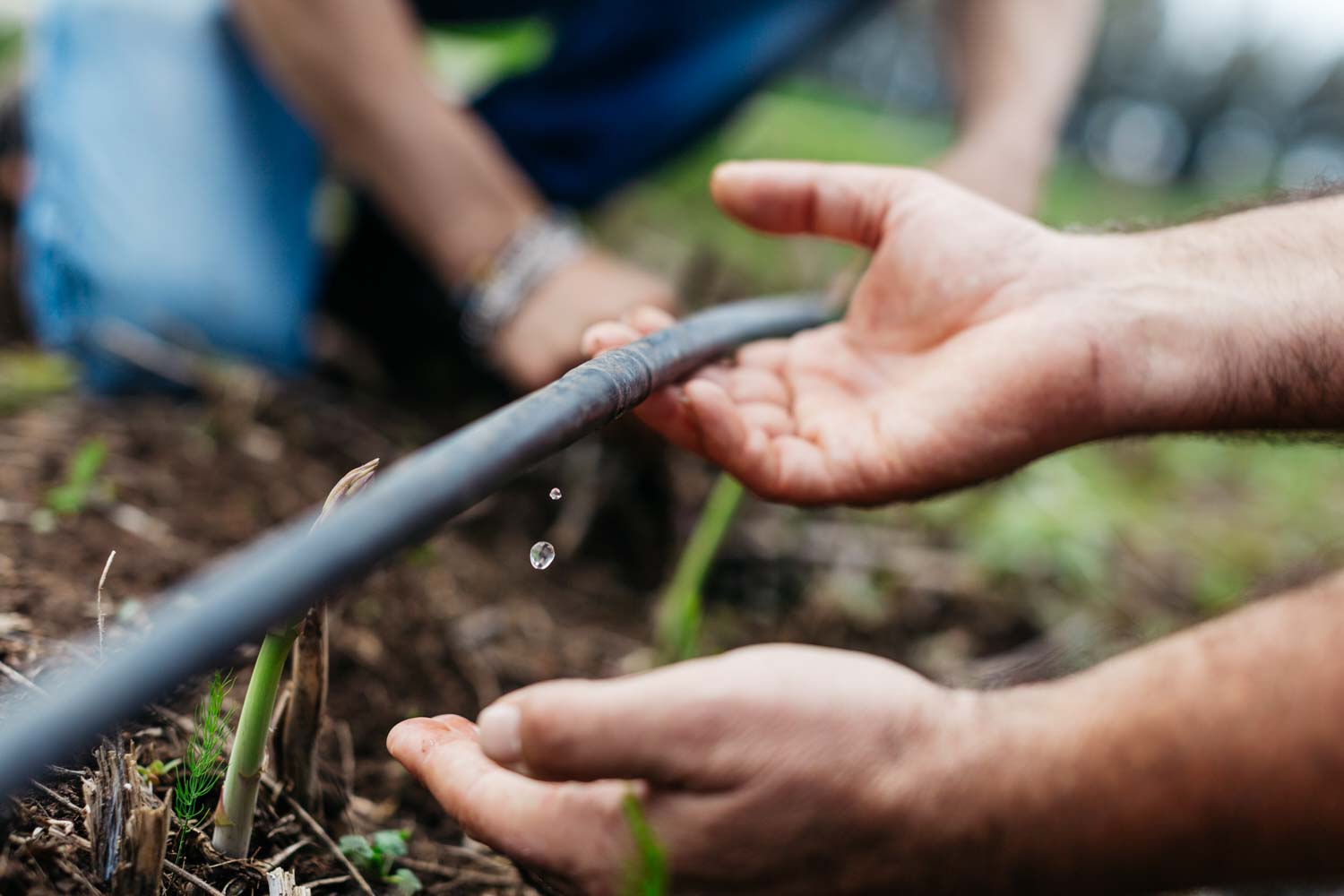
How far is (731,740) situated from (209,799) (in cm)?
48

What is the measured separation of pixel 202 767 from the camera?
0.75 metres

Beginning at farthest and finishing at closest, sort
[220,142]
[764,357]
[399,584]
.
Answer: [220,142]
[399,584]
[764,357]

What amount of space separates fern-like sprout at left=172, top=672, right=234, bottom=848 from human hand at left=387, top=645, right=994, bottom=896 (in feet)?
0.75

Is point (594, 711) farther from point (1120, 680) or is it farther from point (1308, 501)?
point (1308, 501)

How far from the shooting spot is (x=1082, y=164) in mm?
8391

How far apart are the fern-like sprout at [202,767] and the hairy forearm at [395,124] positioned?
1.26 metres

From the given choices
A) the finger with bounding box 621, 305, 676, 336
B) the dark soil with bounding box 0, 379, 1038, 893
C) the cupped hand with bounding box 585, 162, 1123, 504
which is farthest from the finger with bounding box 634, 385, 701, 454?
the dark soil with bounding box 0, 379, 1038, 893

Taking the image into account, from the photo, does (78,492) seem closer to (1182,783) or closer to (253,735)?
(253,735)

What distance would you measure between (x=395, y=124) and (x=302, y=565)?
1.50 meters

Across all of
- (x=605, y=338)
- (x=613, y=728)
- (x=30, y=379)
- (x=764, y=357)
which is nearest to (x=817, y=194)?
(x=764, y=357)

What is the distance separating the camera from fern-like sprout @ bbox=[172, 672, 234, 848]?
744 mm

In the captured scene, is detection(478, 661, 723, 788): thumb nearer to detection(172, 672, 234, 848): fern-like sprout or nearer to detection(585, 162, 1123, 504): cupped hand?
detection(172, 672, 234, 848): fern-like sprout

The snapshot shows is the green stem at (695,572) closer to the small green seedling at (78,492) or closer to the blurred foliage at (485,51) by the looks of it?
the small green seedling at (78,492)

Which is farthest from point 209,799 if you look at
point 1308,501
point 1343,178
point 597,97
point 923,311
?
point 1308,501
